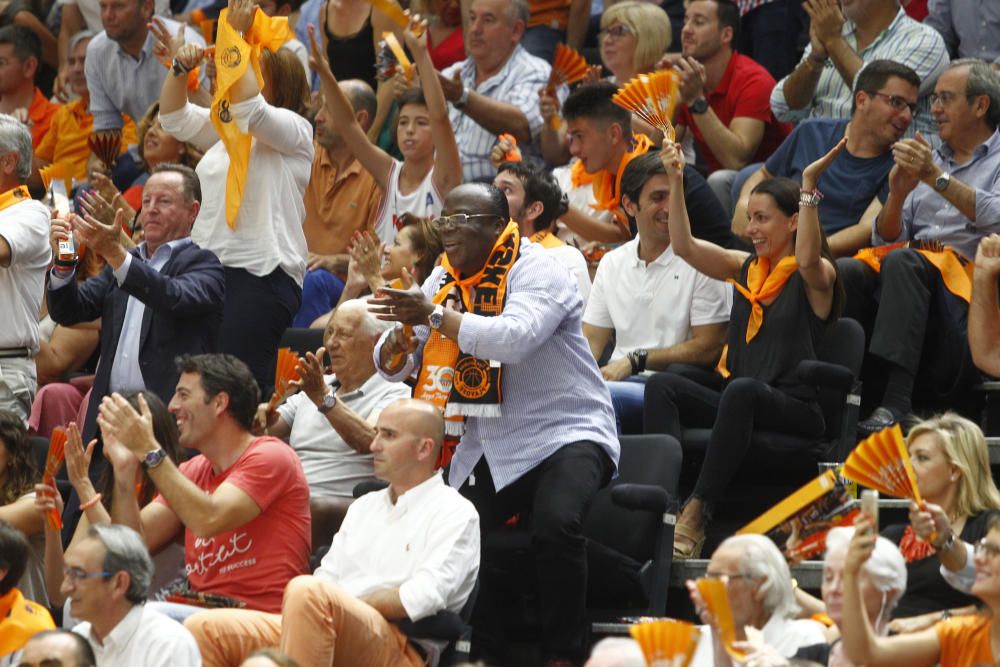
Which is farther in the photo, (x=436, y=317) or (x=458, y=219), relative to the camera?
(x=458, y=219)

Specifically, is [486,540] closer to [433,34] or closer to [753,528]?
[753,528]

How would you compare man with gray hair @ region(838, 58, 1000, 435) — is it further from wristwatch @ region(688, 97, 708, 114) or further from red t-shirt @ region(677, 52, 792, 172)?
red t-shirt @ region(677, 52, 792, 172)

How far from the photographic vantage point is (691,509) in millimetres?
5961

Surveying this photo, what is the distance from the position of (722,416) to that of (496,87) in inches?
124

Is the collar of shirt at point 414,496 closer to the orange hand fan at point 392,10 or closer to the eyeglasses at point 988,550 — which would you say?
the eyeglasses at point 988,550

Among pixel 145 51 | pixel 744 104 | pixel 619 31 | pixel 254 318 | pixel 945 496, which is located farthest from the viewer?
pixel 145 51

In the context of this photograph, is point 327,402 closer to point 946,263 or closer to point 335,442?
point 335,442

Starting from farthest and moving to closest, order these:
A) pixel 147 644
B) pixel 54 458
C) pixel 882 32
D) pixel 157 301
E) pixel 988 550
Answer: pixel 882 32, pixel 157 301, pixel 54 458, pixel 147 644, pixel 988 550

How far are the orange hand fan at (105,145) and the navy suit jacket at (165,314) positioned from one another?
2659mm

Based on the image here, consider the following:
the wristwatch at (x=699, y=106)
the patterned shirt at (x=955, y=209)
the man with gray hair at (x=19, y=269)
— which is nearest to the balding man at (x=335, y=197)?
the wristwatch at (x=699, y=106)

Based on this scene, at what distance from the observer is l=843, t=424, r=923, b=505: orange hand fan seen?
14.2 feet

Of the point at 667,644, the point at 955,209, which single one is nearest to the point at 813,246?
the point at 955,209

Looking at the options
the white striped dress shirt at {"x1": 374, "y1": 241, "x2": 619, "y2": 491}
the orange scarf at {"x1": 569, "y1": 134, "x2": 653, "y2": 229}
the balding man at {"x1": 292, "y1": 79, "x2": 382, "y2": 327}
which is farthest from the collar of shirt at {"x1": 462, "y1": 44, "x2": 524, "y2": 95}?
the white striped dress shirt at {"x1": 374, "y1": 241, "x2": 619, "y2": 491}

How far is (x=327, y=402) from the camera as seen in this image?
6012 millimetres
